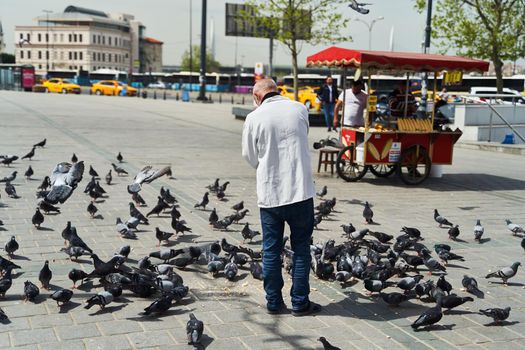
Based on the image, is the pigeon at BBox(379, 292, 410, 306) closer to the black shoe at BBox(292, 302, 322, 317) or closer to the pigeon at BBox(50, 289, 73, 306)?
the black shoe at BBox(292, 302, 322, 317)

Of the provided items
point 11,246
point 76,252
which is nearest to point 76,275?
point 76,252

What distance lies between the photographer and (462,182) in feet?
40.1

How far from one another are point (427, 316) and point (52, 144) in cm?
1276

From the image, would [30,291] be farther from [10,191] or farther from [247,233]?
[10,191]

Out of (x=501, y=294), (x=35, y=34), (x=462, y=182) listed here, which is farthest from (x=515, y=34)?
(x=35, y=34)

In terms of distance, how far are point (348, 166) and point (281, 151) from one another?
7860 millimetres

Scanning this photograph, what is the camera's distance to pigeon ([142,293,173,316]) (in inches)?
179

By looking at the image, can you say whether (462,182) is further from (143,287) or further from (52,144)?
(52,144)

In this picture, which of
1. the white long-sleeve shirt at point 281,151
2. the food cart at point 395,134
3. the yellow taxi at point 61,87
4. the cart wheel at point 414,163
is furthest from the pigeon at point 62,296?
the yellow taxi at point 61,87

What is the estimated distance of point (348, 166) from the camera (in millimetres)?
12148

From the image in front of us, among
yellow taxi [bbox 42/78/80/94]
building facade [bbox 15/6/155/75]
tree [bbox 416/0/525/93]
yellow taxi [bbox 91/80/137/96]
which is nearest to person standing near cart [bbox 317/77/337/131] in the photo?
tree [bbox 416/0/525/93]

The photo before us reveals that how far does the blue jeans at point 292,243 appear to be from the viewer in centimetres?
452

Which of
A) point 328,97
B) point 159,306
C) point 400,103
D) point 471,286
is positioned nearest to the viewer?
point 159,306

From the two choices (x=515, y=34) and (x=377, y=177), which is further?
(x=515, y=34)
